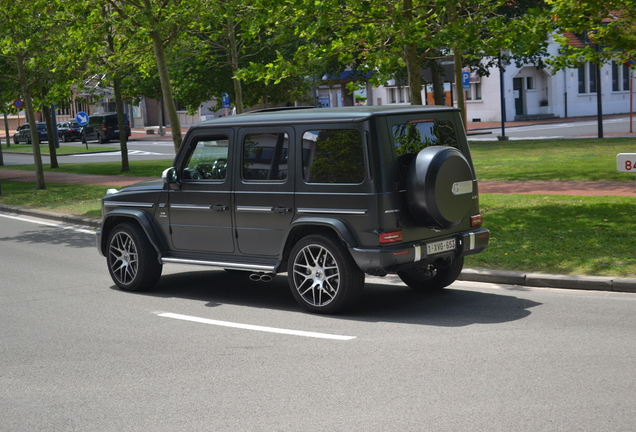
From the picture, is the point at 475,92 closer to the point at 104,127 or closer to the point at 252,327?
the point at 104,127

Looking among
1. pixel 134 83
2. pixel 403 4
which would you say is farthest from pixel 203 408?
pixel 134 83

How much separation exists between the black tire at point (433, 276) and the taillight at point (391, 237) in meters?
1.18

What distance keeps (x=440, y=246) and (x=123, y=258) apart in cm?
368

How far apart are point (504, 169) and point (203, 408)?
676 inches

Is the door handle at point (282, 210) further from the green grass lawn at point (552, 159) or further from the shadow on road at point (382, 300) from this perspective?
the green grass lawn at point (552, 159)

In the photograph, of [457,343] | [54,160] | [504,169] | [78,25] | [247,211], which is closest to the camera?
[457,343]

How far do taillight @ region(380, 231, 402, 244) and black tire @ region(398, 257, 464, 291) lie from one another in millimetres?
1183

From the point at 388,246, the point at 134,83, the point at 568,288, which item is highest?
the point at 134,83

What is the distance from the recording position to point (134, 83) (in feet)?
100

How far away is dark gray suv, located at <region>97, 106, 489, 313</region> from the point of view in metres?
7.61

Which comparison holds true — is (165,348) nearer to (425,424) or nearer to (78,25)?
(425,424)

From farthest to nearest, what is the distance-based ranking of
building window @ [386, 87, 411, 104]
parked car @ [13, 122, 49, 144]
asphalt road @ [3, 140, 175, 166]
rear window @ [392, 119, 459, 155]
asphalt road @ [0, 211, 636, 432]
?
building window @ [386, 87, 411, 104]
parked car @ [13, 122, 49, 144]
asphalt road @ [3, 140, 175, 166]
rear window @ [392, 119, 459, 155]
asphalt road @ [0, 211, 636, 432]

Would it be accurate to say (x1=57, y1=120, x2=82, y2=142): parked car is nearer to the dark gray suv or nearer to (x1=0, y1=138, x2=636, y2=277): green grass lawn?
(x1=0, y1=138, x2=636, y2=277): green grass lawn

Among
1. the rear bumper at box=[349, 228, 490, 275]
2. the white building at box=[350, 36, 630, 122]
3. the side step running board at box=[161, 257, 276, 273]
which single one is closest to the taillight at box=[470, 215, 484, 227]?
the rear bumper at box=[349, 228, 490, 275]
